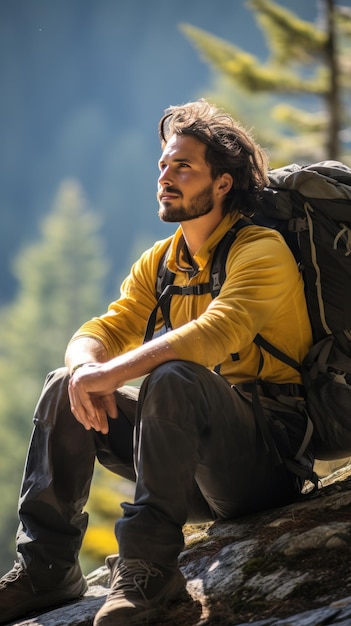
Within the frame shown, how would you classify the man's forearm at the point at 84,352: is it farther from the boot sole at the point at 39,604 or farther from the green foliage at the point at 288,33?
the green foliage at the point at 288,33

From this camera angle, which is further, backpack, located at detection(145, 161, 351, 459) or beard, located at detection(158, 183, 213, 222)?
beard, located at detection(158, 183, 213, 222)

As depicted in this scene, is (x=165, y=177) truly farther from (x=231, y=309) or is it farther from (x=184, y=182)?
(x=231, y=309)

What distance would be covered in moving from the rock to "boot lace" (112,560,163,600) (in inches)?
4.8

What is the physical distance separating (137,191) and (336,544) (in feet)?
358

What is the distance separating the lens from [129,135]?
378ft

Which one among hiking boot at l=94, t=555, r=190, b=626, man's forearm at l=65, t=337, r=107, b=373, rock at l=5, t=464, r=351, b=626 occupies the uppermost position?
man's forearm at l=65, t=337, r=107, b=373

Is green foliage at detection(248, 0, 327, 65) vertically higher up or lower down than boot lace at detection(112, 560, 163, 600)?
higher up

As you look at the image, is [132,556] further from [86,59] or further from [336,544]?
[86,59]

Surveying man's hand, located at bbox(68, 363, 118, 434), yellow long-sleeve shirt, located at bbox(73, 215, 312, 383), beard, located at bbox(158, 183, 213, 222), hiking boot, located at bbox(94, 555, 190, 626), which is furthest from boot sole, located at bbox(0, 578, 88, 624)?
beard, located at bbox(158, 183, 213, 222)

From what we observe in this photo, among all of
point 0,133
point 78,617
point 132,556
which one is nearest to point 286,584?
point 132,556

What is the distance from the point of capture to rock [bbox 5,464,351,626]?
2432 mm

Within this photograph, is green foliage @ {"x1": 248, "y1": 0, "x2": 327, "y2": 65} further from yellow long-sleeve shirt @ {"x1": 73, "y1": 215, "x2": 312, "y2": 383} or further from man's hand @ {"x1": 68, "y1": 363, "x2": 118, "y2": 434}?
man's hand @ {"x1": 68, "y1": 363, "x2": 118, "y2": 434}

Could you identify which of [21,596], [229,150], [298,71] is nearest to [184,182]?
[229,150]

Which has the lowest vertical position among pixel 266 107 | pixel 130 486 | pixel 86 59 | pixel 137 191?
pixel 130 486
